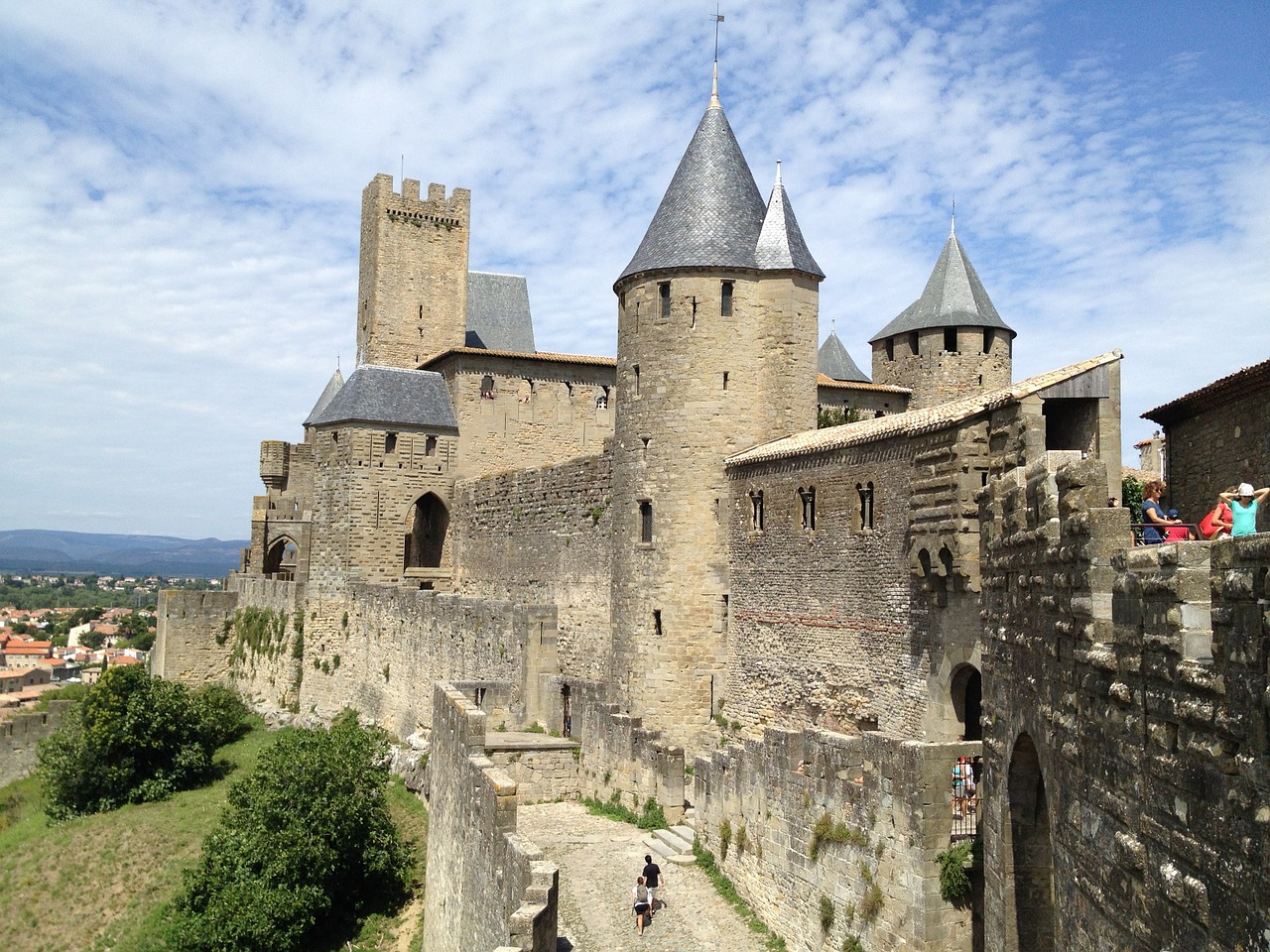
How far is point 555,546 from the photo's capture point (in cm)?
2698

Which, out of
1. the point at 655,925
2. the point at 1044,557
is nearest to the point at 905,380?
the point at 655,925

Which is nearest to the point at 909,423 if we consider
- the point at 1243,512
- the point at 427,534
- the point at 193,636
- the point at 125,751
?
the point at 1243,512

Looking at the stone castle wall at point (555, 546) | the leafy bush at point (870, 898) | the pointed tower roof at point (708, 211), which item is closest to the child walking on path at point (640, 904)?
the leafy bush at point (870, 898)

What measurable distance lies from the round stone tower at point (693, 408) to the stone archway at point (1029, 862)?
505 inches

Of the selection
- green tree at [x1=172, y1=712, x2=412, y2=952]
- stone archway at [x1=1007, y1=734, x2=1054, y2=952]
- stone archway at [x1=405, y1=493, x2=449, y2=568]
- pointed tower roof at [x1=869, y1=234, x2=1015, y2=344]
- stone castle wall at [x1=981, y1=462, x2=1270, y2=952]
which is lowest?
green tree at [x1=172, y1=712, x2=412, y2=952]

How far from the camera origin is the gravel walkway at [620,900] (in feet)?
45.6

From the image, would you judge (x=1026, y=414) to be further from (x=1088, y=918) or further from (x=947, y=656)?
(x=1088, y=918)

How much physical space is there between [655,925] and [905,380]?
71.9 ft

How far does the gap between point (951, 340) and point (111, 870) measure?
24212 millimetres

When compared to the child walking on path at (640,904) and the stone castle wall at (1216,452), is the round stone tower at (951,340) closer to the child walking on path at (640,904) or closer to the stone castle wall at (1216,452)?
the stone castle wall at (1216,452)

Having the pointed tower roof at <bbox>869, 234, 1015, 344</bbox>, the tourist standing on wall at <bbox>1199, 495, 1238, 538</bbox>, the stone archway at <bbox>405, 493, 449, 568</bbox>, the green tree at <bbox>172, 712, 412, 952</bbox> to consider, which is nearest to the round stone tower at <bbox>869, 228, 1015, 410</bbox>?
the pointed tower roof at <bbox>869, 234, 1015, 344</bbox>

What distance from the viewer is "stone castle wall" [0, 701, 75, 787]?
127 ft

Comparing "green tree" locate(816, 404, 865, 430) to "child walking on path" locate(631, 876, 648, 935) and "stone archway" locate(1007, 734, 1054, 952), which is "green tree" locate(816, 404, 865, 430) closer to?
"child walking on path" locate(631, 876, 648, 935)

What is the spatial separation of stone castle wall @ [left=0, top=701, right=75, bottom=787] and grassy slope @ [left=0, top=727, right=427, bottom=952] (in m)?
8.23
